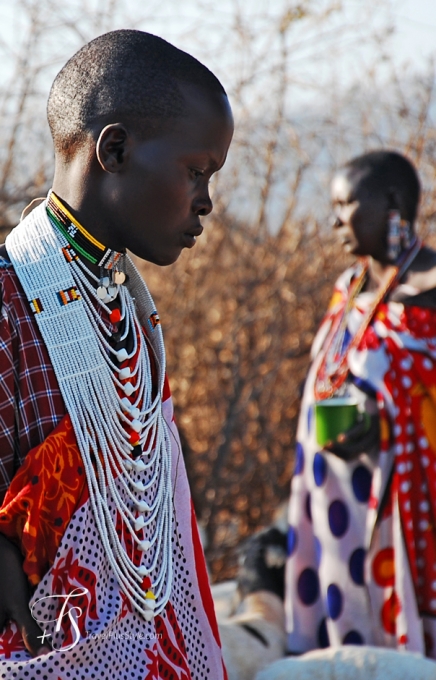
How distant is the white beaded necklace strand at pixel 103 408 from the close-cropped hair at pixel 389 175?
302 cm

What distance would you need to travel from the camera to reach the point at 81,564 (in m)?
1.63

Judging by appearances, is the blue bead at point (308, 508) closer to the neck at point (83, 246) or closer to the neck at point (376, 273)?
the neck at point (376, 273)

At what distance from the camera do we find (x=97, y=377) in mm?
1740

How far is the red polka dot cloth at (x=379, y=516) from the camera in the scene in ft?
13.8

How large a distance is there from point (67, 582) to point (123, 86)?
2.86 ft

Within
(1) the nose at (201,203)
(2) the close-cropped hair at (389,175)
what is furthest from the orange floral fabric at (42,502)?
(2) the close-cropped hair at (389,175)

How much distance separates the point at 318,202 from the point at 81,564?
512cm

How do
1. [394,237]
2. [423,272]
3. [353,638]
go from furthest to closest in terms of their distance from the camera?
[394,237], [423,272], [353,638]

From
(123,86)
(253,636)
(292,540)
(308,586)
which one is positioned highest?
(123,86)

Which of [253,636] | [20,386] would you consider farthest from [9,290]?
[253,636]

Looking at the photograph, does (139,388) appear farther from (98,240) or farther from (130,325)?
(98,240)

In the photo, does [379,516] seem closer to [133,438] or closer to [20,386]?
[133,438]

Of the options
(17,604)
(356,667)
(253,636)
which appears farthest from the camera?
(253,636)

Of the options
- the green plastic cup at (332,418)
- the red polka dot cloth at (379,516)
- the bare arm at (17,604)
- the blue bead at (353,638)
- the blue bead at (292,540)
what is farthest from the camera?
the blue bead at (292,540)
